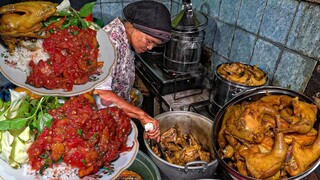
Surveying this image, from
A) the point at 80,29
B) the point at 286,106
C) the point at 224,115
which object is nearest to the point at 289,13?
the point at 286,106

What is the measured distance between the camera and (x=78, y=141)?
1304mm

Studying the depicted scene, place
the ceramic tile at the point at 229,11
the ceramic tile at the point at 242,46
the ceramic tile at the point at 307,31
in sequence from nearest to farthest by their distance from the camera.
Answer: the ceramic tile at the point at 307,31, the ceramic tile at the point at 242,46, the ceramic tile at the point at 229,11

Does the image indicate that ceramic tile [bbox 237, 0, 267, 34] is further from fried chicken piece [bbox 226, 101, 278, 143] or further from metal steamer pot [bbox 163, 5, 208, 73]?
fried chicken piece [bbox 226, 101, 278, 143]

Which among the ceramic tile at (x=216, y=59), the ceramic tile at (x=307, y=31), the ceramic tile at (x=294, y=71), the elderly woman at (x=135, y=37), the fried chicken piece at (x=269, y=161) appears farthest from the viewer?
the ceramic tile at (x=216, y=59)

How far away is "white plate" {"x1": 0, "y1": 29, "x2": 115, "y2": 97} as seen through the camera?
123cm

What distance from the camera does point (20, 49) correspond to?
4.21 ft

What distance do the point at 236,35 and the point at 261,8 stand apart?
499 mm

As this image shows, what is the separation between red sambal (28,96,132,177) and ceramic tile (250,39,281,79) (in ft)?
7.19

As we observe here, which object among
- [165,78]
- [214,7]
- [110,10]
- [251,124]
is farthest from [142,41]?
[110,10]

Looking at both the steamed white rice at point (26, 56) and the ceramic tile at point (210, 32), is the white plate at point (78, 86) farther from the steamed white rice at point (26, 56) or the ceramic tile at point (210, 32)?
the ceramic tile at point (210, 32)

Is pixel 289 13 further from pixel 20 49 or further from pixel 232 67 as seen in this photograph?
pixel 20 49

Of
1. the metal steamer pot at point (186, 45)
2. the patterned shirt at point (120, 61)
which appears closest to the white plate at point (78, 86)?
the patterned shirt at point (120, 61)

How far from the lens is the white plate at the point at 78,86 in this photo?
1226mm

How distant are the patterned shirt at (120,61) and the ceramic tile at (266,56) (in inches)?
60.2
